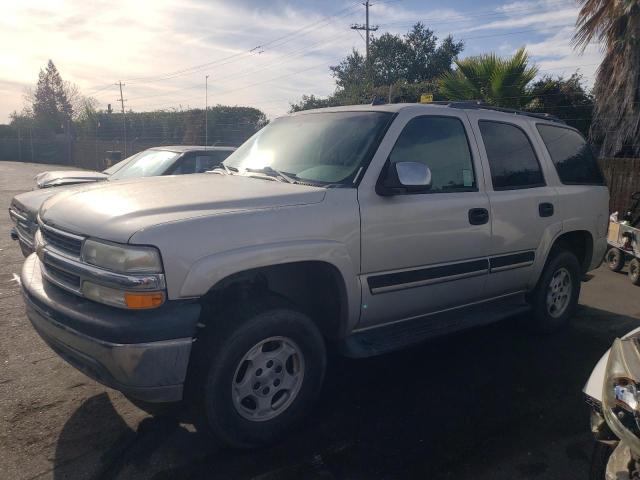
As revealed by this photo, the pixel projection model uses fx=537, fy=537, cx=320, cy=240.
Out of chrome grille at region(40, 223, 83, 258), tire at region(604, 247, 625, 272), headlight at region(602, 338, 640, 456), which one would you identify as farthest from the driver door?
tire at region(604, 247, 625, 272)

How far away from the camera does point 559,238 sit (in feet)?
16.9

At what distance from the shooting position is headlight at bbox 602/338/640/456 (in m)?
2.03

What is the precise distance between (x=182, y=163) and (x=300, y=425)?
4.78m

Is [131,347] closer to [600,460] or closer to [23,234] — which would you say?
[600,460]

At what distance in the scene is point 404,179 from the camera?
340 cm

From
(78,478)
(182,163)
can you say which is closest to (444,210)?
(78,478)

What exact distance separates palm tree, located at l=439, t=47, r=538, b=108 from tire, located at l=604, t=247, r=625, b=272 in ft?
12.7

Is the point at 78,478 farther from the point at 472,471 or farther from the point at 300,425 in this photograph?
the point at 472,471

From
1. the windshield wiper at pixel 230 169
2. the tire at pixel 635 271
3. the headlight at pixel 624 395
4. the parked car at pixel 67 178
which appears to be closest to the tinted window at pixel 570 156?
the tire at pixel 635 271

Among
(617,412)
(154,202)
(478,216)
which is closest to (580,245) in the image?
(478,216)

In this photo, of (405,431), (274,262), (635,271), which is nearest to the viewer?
(274,262)

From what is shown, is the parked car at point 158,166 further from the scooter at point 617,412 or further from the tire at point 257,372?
the scooter at point 617,412

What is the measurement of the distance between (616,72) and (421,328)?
29.9 feet

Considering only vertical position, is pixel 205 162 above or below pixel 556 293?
above
